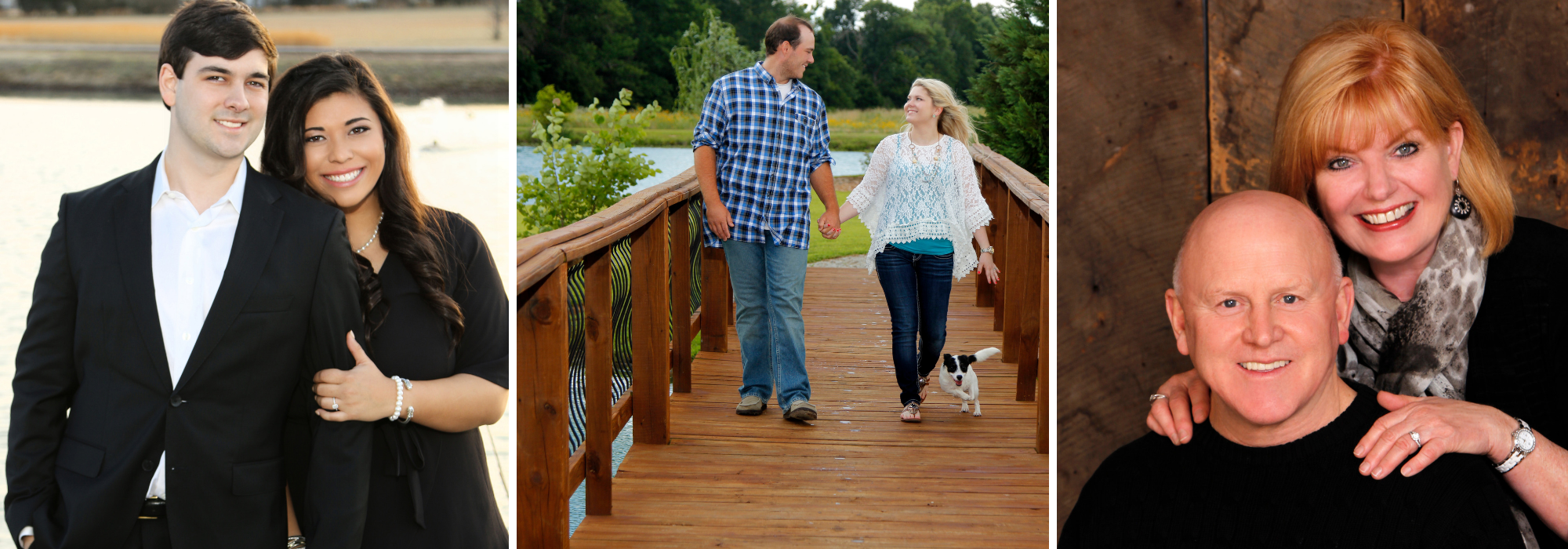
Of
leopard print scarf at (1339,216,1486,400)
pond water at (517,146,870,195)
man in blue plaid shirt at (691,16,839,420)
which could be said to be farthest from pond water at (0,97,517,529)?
pond water at (517,146,870,195)

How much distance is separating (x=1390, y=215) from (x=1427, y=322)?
0.18 metres

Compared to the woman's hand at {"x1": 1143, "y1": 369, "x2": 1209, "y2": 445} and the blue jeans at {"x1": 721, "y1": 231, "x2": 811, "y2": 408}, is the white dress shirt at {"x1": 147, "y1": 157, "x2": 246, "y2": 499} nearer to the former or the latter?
the woman's hand at {"x1": 1143, "y1": 369, "x2": 1209, "y2": 445}

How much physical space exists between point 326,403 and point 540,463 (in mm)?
721

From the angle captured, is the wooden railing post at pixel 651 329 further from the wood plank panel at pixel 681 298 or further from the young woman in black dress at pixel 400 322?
the young woman in black dress at pixel 400 322

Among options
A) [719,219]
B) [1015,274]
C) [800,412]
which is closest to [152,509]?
[719,219]

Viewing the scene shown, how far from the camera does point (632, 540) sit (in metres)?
2.78

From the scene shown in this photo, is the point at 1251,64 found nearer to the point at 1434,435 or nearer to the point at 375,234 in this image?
the point at 1434,435

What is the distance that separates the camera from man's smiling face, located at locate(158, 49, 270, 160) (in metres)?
1.48

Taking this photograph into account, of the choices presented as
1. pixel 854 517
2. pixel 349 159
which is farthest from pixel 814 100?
pixel 349 159

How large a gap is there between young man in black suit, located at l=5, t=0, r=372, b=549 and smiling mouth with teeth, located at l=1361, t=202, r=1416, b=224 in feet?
4.90

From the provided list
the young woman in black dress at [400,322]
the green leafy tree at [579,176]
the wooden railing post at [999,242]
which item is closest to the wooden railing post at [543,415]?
the young woman in black dress at [400,322]

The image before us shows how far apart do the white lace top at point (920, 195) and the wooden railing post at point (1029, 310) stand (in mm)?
308

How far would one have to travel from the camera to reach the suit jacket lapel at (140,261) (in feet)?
4.77

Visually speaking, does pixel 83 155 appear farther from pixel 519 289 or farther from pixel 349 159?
pixel 519 289
